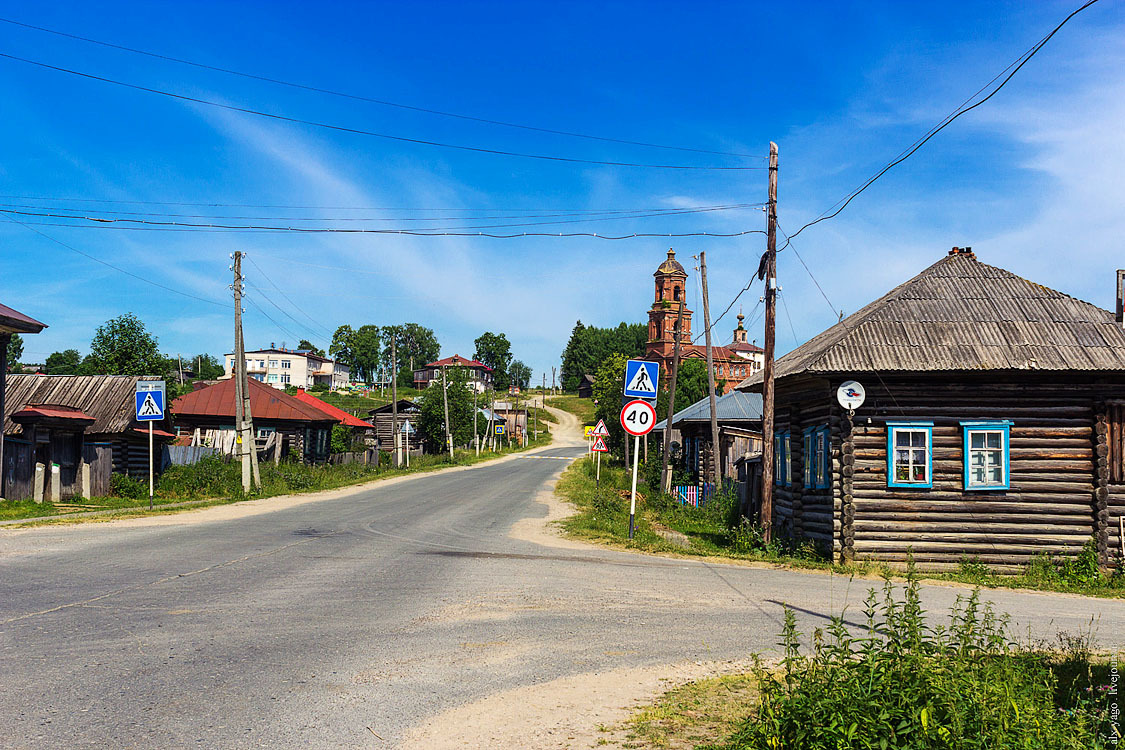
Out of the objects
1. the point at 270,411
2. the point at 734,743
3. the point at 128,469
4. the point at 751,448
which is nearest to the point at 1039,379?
the point at 734,743

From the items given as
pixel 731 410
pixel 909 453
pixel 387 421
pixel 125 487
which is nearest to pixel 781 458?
pixel 909 453

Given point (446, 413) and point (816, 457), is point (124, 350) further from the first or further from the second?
point (816, 457)

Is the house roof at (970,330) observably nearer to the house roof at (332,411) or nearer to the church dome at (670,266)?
the house roof at (332,411)

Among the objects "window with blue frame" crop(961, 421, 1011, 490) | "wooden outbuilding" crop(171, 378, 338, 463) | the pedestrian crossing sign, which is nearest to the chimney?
"window with blue frame" crop(961, 421, 1011, 490)

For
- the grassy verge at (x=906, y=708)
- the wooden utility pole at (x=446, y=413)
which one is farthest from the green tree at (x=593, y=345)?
the grassy verge at (x=906, y=708)

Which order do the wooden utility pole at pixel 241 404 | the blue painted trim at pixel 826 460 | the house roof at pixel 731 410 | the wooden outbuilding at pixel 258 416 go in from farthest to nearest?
the wooden outbuilding at pixel 258 416 → the house roof at pixel 731 410 → the wooden utility pole at pixel 241 404 → the blue painted trim at pixel 826 460

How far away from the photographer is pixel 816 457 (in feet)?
56.2

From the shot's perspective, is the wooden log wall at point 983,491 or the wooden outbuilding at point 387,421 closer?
the wooden log wall at point 983,491

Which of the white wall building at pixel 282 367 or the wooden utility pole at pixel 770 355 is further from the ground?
the white wall building at pixel 282 367

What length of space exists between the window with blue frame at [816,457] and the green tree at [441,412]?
189 ft

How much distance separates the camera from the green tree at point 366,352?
546 feet

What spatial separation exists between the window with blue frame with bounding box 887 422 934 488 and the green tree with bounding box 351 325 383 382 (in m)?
156

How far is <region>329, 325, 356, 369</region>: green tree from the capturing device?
166 meters

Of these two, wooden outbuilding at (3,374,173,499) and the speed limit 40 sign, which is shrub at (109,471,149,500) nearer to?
wooden outbuilding at (3,374,173,499)
